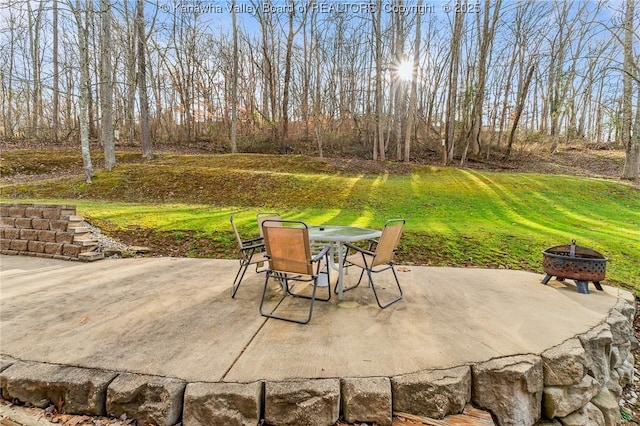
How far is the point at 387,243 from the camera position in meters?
3.01

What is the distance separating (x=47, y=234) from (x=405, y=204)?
22.4ft

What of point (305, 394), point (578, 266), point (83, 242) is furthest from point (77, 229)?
point (578, 266)

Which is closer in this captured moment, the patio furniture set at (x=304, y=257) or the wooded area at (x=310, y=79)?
the patio furniture set at (x=304, y=257)

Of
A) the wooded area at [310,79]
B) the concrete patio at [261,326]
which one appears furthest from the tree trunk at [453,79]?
the concrete patio at [261,326]

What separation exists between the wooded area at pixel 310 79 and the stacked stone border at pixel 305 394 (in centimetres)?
1325

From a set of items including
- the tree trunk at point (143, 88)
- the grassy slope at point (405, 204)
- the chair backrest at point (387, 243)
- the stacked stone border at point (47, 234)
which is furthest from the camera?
the tree trunk at point (143, 88)

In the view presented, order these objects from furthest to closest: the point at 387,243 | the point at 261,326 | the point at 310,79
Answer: the point at 310,79 → the point at 387,243 → the point at 261,326

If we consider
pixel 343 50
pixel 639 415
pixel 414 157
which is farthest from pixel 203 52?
pixel 639 415

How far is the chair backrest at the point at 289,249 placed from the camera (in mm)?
2576

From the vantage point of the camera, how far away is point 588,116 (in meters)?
23.9

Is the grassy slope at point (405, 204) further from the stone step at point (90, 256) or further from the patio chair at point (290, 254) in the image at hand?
the patio chair at point (290, 254)

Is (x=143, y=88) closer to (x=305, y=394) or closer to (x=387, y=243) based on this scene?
(x=387, y=243)

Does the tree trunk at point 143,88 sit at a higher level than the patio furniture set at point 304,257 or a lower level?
higher

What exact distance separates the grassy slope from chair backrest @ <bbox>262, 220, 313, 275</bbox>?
249cm
